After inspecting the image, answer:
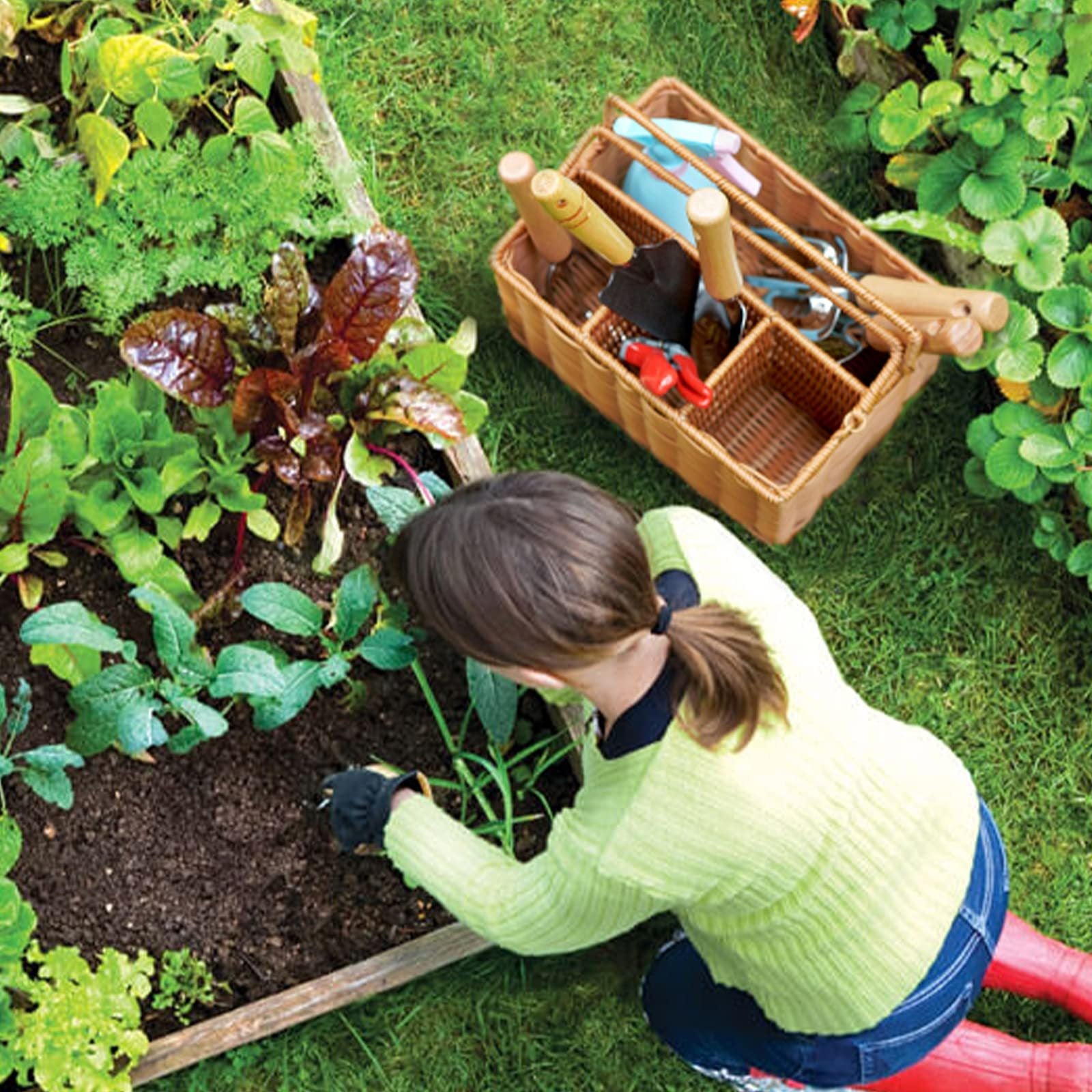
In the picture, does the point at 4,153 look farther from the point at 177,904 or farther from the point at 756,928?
the point at 756,928

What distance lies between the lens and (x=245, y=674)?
7.20ft

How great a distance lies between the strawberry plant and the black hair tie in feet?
3.78

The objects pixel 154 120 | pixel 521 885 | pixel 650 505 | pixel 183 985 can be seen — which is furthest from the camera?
pixel 650 505

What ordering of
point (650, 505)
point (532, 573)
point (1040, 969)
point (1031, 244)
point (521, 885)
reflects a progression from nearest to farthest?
point (532, 573), point (521, 885), point (1040, 969), point (1031, 244), point (650, 505)

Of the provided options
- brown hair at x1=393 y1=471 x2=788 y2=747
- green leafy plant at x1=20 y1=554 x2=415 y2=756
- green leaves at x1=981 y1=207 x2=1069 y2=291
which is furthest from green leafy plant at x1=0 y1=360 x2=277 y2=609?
green leaves at x1=981 y1=207 x2=1069 y2=291

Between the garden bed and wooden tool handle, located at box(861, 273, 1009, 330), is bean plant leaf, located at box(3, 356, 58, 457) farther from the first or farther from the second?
wooden tool handle, located at box(861, 273, 1009, 330)

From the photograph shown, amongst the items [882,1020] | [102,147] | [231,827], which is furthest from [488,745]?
[102,147]

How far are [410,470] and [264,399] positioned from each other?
9.7 inches

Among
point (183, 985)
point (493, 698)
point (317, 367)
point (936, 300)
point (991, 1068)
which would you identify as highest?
point (936, 300)

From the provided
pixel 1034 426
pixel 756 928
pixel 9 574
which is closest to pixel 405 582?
pixel 756 928

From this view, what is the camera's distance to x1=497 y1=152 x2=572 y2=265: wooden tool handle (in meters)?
2.35

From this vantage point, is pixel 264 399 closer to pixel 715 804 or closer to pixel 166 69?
pixel 166 69

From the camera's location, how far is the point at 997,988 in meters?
2.68

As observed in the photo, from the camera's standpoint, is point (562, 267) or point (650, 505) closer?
point (562, 267)
